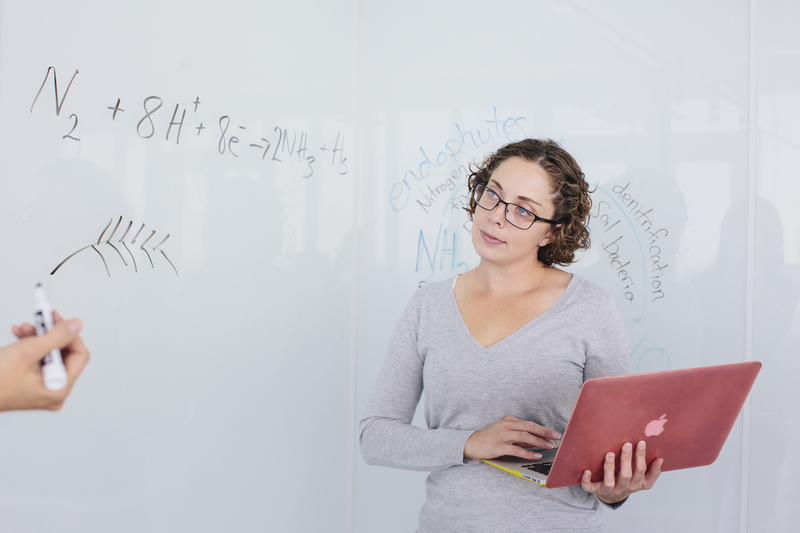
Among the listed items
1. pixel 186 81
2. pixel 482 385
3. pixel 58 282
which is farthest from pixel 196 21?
pixel 482 385

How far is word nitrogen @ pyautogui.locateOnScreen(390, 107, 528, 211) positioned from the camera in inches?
71.1

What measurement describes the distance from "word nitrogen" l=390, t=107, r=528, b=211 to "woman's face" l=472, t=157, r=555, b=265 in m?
0.66

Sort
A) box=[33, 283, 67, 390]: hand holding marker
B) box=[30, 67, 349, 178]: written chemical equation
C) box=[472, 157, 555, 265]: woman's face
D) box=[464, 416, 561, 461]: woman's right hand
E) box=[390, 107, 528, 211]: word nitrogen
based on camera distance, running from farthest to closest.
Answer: box=[390, 107, 528, 211]: word nitrogen → box=[472, 157, 555, 265]: woman's face → box=[30, 67, 349, 178]: written chemical equation → box=[464, 416, 561, 461]: woman's right hand → box=[33, 283, 67, 390]: hand holding marker

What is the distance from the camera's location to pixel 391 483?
1.93 meters

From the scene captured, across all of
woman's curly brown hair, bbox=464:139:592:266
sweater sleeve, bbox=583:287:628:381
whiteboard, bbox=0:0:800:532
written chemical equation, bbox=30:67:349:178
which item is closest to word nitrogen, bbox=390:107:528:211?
whiteboard, bbox=0:0:800:532

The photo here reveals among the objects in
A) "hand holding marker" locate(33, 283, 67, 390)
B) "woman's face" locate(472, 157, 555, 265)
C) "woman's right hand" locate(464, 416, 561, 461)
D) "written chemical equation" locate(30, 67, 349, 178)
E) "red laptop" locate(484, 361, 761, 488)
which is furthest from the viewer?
"woman's face" locate(472, 157, 555, 265)

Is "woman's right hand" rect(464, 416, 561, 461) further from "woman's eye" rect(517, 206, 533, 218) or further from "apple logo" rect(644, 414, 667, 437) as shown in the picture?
"woman's eye" rect(517, 206, 533, 218)

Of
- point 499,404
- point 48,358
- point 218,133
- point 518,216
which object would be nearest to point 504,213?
point 518,216

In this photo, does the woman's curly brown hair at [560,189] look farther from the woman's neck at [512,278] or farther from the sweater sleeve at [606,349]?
the sweater sleeve at [606,349]

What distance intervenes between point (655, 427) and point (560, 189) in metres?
0.51

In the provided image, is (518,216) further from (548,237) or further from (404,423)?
(404,423)

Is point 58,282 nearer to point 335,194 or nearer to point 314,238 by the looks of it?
point 314,238

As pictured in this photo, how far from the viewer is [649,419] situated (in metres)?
0.88

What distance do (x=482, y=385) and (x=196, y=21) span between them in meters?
0.98
